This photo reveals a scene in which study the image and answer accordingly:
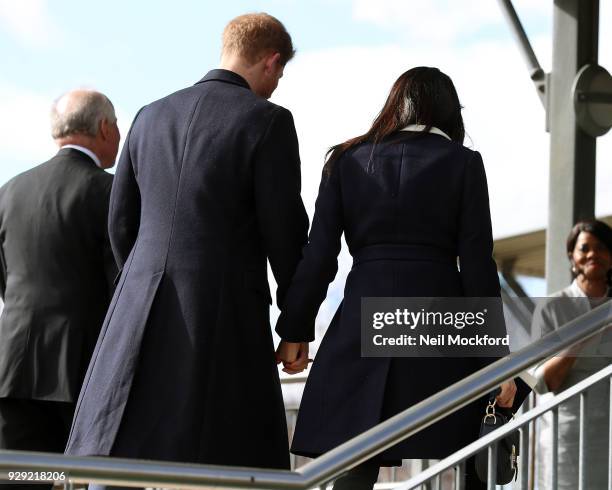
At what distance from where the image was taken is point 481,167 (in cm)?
451

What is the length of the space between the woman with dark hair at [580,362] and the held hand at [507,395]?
0.53m

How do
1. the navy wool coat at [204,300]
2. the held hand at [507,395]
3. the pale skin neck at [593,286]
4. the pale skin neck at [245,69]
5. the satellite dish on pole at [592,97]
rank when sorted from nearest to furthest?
the navy wool coat at [204,300] < the held hand at [507,395] < the pale skin neck at [245,69] < the pale skin neck at [593,286] < the satellite dish on pole at [592,97]

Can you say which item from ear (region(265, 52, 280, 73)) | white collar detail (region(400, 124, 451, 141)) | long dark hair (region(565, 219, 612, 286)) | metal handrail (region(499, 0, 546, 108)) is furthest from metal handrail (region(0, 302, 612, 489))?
metal handrail (region(499, 0, 546, 108))

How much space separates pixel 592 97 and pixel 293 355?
4064 millimetres

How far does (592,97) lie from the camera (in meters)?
8.05

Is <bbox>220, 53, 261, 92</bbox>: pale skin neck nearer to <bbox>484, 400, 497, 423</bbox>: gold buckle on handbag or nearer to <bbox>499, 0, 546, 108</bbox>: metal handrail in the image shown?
<bbox>484, 400, 497, 423</bbox>: gold buckle on handbag

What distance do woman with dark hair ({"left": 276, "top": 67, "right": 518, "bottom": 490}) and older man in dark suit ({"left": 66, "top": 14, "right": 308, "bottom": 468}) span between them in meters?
0.10

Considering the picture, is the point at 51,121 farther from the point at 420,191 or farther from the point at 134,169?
the point at 420,191

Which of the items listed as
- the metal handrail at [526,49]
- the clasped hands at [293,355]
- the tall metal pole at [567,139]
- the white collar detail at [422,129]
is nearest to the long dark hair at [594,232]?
the tall metal pole at [567,139]

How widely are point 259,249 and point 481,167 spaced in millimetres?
714

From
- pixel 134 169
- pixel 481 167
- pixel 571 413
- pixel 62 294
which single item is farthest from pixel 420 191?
pixel 571 413

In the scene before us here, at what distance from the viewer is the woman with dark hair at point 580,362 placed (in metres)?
5.23

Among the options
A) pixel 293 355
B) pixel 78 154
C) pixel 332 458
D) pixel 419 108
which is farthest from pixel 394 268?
pixel 78 154

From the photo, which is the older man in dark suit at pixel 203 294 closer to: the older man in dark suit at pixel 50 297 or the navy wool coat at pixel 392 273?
the navy wool coat at pixel 392 273
